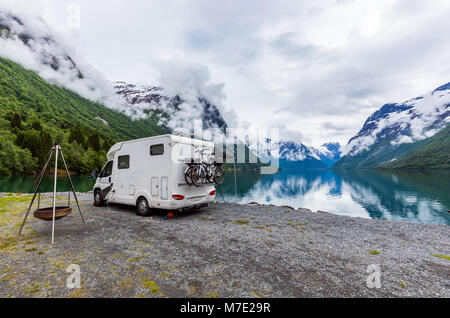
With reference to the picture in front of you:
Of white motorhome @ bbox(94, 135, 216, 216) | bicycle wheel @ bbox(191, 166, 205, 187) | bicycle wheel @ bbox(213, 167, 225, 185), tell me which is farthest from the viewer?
bicycle wheel @ bbox(213, 167, 225, 185)

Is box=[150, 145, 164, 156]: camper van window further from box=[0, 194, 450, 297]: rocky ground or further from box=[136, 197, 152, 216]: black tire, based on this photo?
box=[0, 194, 450, 297]: rocky ground

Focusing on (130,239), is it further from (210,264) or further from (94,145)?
(94,145)

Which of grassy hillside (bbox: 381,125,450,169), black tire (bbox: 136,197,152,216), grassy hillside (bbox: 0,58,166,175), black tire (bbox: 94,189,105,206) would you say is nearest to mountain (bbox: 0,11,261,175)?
grassy hillside (bbox: 0,58,166,175)

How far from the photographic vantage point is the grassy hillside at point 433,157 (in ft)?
473

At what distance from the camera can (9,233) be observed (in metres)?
7.32

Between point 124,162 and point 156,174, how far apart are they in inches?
102

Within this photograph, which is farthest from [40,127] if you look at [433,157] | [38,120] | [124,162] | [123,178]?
[433,157]

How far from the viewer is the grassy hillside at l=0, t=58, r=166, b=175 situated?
59.8 m

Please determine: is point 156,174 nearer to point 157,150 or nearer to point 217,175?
point 157,150

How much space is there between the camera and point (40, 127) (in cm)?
8100

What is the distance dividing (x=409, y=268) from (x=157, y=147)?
9208 millimetres

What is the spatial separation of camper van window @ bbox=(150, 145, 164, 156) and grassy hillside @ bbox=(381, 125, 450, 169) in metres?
190
